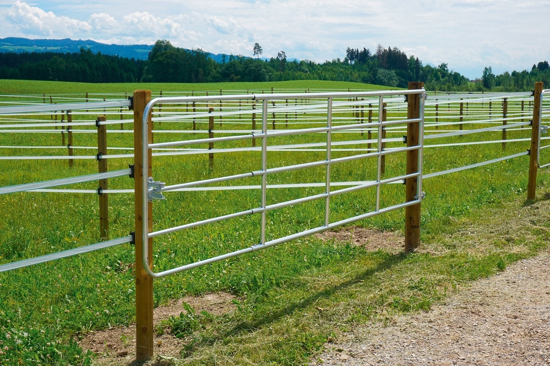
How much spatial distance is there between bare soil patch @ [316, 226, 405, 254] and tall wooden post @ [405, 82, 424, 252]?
0.19 meters

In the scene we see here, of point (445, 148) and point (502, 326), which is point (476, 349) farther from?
point (445, 148)

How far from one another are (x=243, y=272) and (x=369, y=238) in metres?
2.08

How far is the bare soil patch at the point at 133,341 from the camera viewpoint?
407cm

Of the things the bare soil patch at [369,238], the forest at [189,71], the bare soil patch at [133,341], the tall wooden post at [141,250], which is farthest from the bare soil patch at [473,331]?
the forest at [189,71]

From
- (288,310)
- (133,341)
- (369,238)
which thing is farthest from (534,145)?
(133,341)

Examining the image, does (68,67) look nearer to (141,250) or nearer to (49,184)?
(49,184)

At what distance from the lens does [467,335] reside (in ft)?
14.1

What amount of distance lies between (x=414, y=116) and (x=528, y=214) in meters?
2.89

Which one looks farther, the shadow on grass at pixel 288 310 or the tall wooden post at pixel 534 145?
the tall wooden post at pixel 534 145

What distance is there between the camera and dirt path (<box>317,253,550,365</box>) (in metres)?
3.95

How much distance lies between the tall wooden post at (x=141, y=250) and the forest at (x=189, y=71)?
79493mm

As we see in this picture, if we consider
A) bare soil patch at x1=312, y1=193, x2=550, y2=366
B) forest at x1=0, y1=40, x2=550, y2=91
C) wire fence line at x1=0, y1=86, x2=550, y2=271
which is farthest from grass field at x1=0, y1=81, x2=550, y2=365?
forest at x1=0, y1=40, x2=550, y2=91

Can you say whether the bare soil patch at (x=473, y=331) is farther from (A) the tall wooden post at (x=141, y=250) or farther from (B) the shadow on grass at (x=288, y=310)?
(A) the tall wooden post at (x=141, y=250)

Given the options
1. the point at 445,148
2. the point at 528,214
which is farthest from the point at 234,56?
the point at 528,214
